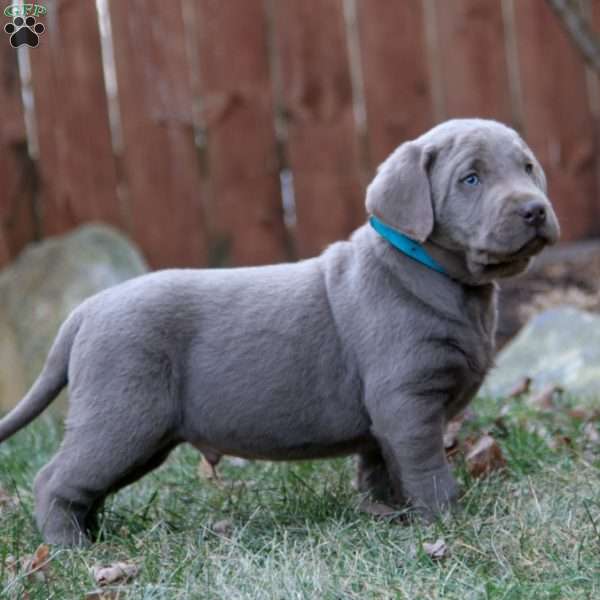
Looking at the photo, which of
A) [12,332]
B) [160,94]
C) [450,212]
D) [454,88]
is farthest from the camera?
[454,88]

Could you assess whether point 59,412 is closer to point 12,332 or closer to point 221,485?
point 12,332

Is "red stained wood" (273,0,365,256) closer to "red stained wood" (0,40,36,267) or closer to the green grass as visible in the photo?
"red stained wood" (0,40,36,267)

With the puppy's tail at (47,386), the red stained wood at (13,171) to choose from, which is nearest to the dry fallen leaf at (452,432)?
the puppy's tail at (47,386)

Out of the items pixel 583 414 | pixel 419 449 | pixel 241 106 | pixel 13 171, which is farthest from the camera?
pixel 241 106

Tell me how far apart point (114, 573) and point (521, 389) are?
263 cm

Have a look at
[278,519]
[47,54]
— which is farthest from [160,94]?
Result: [278,519]

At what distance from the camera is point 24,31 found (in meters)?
6.37

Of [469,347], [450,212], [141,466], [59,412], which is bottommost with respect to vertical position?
[59,412]

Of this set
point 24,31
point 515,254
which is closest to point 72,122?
point 24,31

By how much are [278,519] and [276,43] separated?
160 inches

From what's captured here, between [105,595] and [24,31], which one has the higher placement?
[24,31]

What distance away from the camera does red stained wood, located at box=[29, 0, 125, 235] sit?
6.63 meters

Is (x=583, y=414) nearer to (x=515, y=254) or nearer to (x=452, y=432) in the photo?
(x=452, y=432)

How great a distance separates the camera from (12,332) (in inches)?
247
